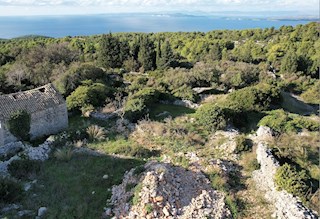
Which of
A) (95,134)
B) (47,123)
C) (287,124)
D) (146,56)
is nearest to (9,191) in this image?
(95,134)

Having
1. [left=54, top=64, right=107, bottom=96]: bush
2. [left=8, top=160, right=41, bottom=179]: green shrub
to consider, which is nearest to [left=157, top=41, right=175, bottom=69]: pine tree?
[left=54, top=64, right=107, bottom=96]: bush

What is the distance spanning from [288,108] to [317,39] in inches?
1234

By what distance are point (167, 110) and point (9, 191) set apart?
12898 mm

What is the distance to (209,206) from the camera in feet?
34.2

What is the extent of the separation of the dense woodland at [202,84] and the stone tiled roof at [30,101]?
2642 mm

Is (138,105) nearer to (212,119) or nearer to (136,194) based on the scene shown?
(212,119)

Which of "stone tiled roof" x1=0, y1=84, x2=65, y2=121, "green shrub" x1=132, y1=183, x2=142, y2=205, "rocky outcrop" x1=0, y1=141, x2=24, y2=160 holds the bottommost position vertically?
"rocky outcrop" x1=0, y1=141, x2=24, y2=160

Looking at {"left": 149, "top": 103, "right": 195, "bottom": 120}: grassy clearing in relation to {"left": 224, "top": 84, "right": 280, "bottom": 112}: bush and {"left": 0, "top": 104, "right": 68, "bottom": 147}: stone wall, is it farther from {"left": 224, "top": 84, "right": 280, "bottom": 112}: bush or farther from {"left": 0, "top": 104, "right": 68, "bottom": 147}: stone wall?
{"left": 0, "top": 104, "right": 68, "bottom": 147}: stone wall

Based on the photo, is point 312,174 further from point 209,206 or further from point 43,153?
point 43,153

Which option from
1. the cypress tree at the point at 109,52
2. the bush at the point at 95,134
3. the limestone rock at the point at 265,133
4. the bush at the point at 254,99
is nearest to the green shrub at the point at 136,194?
the bush at the point at 95,134

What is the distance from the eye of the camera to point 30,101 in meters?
18.2

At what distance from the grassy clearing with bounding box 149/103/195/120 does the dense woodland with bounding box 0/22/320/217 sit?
1.52 feet

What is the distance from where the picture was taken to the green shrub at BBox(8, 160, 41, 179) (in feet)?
42.3

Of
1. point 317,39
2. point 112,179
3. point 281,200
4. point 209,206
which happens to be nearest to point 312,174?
point 281,200
